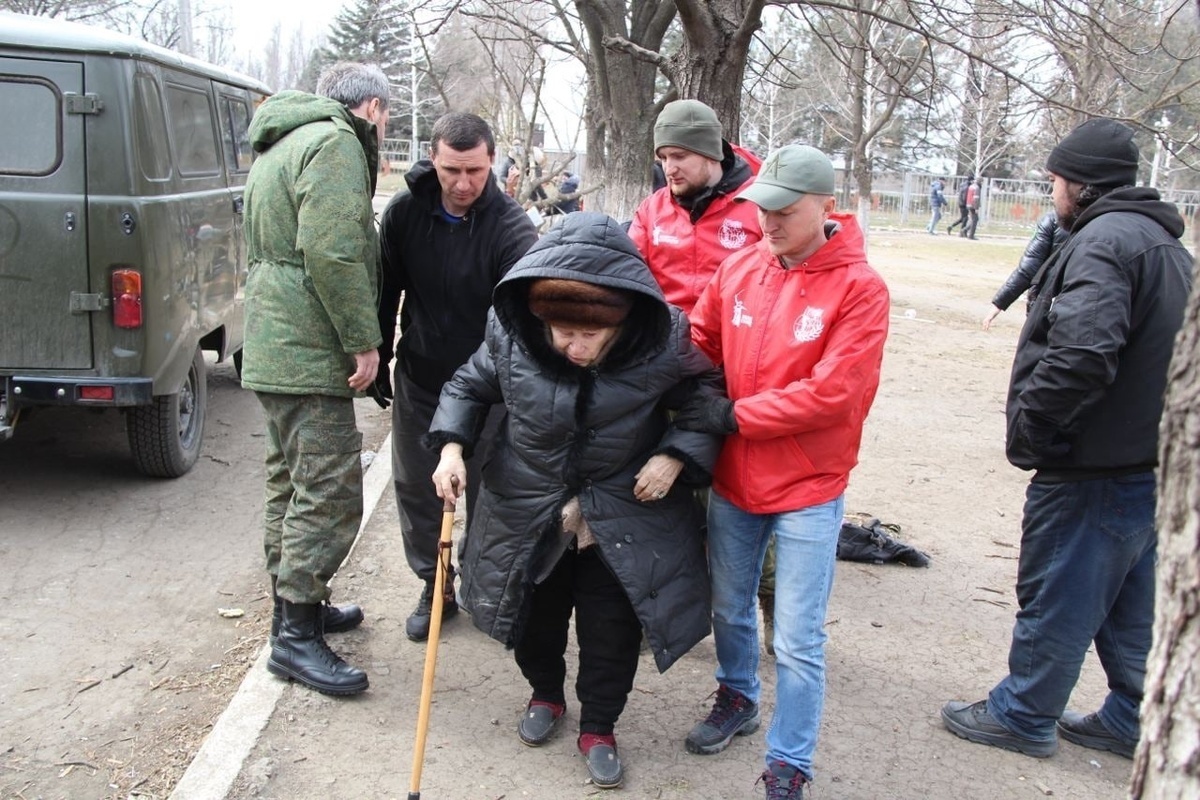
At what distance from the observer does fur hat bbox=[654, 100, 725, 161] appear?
353 cm

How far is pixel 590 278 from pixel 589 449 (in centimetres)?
49

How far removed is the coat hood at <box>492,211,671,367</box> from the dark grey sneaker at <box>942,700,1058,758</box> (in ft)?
5.73

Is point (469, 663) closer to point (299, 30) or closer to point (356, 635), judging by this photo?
point (356, 635)

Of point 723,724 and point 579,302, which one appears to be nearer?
point 579,302

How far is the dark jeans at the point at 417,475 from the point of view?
4.07 metres

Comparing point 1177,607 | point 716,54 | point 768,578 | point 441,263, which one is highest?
point 716,54

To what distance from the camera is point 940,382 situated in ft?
32.3

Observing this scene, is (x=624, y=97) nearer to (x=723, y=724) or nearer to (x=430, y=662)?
(x=723, y=724)

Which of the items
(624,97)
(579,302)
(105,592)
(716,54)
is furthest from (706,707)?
(624,97)

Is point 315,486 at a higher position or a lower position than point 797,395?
lower

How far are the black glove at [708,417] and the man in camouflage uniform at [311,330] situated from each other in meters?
1.10

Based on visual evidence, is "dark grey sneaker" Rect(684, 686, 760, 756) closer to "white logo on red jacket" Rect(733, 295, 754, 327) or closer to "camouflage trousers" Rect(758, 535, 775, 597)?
"camouflage trousers" Rect(758, 535, 775, 597)

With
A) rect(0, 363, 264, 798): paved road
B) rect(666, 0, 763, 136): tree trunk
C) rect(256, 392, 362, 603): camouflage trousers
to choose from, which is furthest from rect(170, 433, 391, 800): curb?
rect(666, 0, 763, 136): tree trunk

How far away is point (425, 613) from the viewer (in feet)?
13.6
